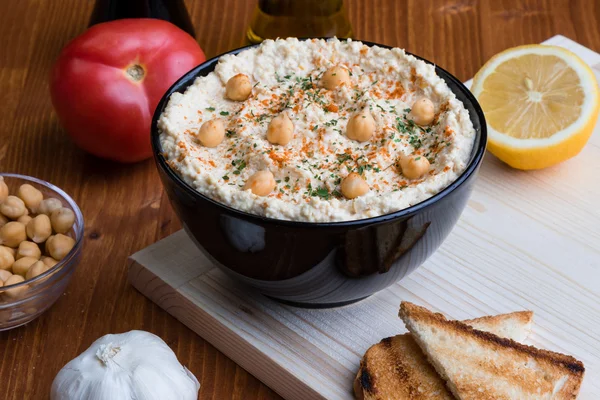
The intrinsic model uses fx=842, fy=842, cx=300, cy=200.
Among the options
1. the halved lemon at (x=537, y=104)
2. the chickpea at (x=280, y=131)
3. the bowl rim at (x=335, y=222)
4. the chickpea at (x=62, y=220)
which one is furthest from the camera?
the halved lemon at (x=537, y=104)

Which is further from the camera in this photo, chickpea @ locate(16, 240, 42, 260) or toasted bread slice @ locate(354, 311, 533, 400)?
chickpea @ locate(16, 240, 42, 260)

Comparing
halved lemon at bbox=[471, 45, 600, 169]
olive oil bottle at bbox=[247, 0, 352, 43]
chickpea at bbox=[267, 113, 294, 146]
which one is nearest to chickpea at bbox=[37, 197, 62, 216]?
chickpea at bbox=[267, 113, 294, 146]

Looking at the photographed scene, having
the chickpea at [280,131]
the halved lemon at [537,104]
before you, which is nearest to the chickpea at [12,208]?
the chickpea at [280,131]

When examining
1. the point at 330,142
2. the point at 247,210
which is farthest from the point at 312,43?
the point at 247,210

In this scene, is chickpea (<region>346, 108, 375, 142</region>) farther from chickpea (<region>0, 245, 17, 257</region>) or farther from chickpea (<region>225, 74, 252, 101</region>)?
chickpea (<region>0, 245, 17, 257</region>)

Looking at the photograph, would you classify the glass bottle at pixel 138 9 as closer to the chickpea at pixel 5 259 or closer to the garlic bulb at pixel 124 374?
the chickpea at pixel 5 259

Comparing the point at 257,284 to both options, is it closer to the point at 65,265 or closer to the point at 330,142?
the point at 330,142
